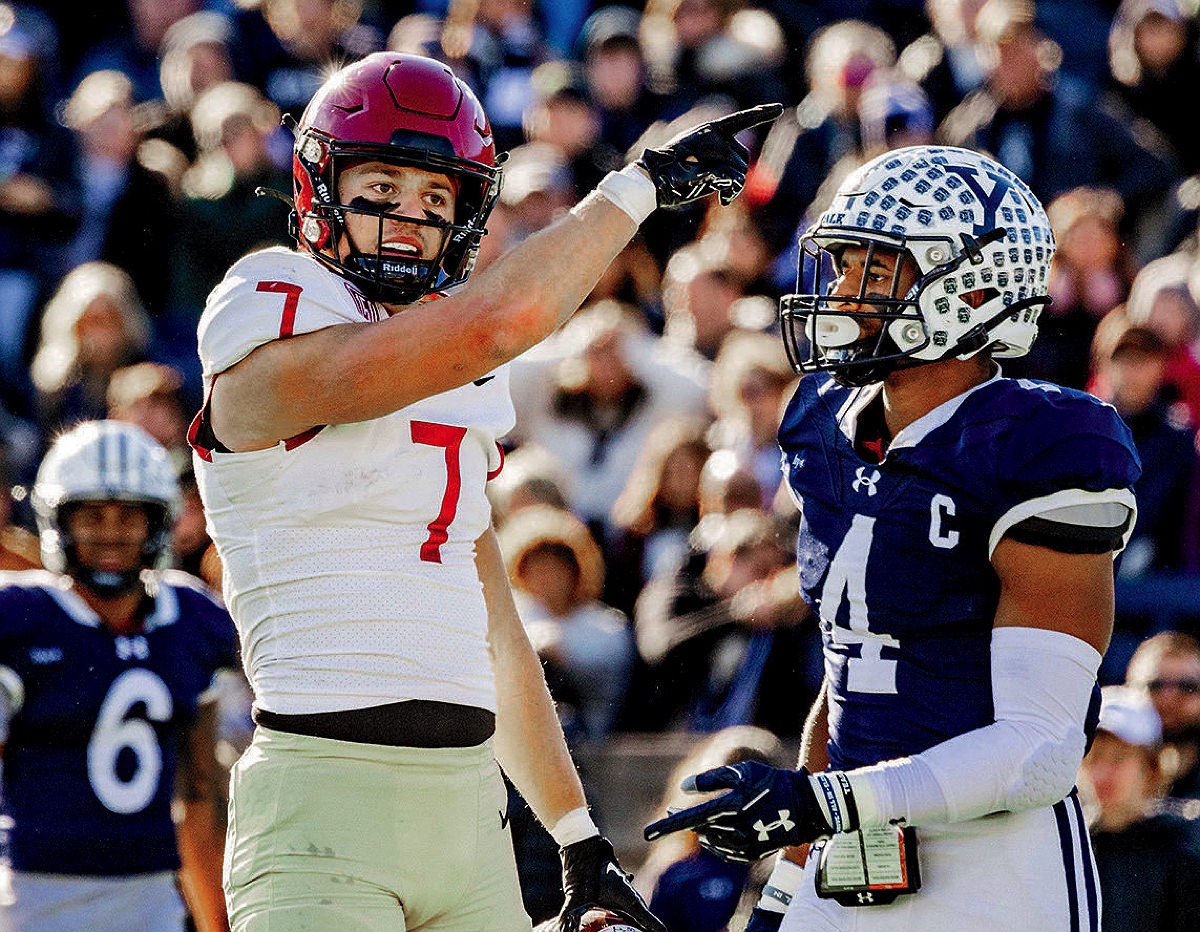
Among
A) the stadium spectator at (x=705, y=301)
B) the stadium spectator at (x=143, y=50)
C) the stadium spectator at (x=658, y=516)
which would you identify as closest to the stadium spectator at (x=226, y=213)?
the stadium spectator at (x=143, y=50)

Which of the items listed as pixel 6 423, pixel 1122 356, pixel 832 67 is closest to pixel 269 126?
pixel 6 423

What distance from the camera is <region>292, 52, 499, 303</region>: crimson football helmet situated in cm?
316

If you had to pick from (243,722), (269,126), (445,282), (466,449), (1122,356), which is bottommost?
(243,722)

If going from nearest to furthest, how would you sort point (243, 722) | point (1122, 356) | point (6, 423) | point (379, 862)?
1. point (379, 862)
2. point (243, 722)
3. point (1122, 356)
4. point (6, 423)

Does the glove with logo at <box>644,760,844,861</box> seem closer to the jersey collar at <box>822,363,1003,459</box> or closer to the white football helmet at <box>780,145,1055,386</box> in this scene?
the jersey collar at <box>822,363,1003,459</box>

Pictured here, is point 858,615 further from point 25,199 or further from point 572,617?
point 25,199

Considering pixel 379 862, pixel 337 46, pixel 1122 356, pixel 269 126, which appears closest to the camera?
pixel 379 862

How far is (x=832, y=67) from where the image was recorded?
8.05 m

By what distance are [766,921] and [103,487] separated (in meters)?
2.50

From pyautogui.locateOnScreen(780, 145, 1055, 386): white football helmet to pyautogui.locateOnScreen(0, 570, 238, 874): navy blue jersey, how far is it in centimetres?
234

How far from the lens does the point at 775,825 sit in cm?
293

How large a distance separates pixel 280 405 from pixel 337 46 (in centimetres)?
662

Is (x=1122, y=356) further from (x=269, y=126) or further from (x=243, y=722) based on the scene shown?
→ (x=269, y=126)

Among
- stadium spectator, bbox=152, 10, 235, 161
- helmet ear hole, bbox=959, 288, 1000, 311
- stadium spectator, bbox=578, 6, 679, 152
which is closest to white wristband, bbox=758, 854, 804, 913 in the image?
helmet ear hole, bbox=959, 288, 1000, 311
